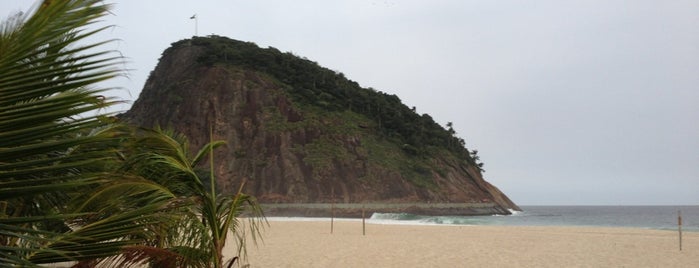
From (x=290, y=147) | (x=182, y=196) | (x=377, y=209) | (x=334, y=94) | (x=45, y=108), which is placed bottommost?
(x=377, y=209)

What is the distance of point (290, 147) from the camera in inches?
2753

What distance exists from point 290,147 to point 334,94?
1809cm

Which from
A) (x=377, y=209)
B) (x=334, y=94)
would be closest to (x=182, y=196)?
(x=377, y=209)

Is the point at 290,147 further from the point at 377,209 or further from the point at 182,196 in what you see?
the point at 182,196

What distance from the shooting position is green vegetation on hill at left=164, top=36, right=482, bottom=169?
266ft

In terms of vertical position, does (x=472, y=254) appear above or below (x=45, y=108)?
below

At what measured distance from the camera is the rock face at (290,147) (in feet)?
220

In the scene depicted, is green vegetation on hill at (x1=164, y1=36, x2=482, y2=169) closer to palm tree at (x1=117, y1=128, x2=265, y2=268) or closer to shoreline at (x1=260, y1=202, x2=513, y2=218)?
shoreline at (x1=260, y1=202, x2=513, y2=218)

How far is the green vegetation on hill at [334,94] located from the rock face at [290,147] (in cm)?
115

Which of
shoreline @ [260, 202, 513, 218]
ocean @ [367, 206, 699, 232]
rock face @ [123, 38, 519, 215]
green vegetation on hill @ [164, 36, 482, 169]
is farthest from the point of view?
green vegetation on hill @ [164, 36, 482, 169]

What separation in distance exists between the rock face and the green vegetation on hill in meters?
1.15

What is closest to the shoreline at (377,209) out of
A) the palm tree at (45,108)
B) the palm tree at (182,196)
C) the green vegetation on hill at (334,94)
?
the green vegetation on hill at (334,94)

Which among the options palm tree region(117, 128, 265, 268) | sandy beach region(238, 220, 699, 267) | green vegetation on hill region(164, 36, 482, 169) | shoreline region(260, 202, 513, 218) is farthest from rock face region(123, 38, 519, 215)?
palm tree region(117, 128, 265, 268)

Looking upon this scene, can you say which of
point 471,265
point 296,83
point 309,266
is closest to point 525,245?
point 471,265
